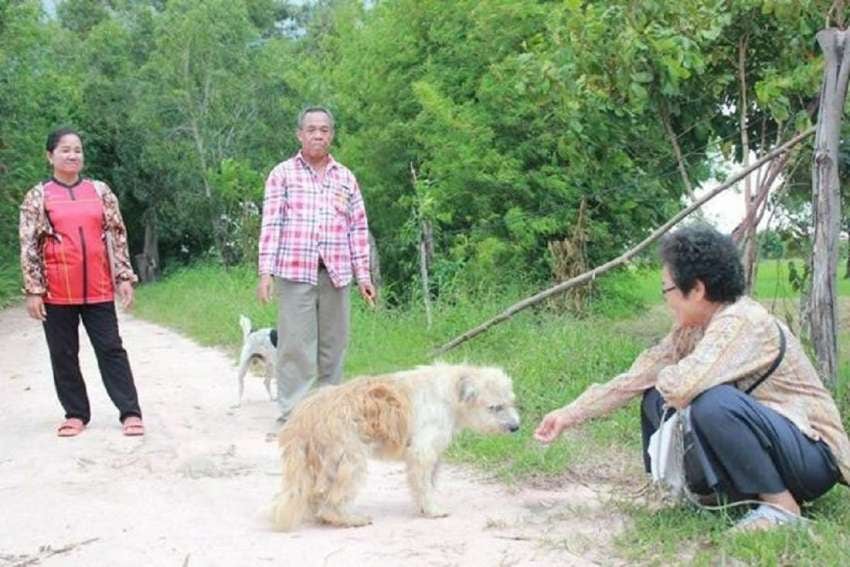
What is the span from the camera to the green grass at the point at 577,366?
4172mm

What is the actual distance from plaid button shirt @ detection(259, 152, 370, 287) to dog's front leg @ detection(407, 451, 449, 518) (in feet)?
7.31

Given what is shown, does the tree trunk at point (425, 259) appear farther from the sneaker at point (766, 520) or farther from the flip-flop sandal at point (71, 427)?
the sneaker at point (766, 520)

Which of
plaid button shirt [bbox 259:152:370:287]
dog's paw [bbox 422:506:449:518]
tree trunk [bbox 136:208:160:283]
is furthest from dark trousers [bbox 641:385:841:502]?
tree trunk [bbox 136:208:160:283]

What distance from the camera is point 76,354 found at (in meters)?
7.28

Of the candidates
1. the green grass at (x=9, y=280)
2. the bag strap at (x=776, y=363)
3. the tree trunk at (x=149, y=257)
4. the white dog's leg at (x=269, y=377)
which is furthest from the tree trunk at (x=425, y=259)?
the tree trunk at (x=149, y=257)

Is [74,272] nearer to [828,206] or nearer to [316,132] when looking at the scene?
[316,132]

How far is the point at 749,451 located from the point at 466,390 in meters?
1.44

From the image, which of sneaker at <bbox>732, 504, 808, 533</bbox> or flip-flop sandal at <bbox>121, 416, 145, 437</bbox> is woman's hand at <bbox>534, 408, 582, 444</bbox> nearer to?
sneaker at <bbox>732, 504, 808, 533</bbox>

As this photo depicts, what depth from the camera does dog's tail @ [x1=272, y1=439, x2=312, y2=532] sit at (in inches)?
186

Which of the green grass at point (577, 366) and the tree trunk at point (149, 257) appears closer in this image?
the green grass at point (577, 366)

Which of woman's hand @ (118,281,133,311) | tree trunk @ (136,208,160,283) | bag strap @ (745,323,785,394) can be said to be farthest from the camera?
tree trunk @ (136,208,160,283)

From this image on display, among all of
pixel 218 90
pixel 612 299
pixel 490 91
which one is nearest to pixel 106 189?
pixel 490 91

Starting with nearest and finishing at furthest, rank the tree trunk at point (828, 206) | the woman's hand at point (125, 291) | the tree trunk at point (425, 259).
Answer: the tree trunk at point (828, 206) → the woman's hand at point (125, 291) → the tree trunk at point (425, 259)

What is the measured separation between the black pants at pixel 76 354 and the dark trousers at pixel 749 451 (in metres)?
4.33
